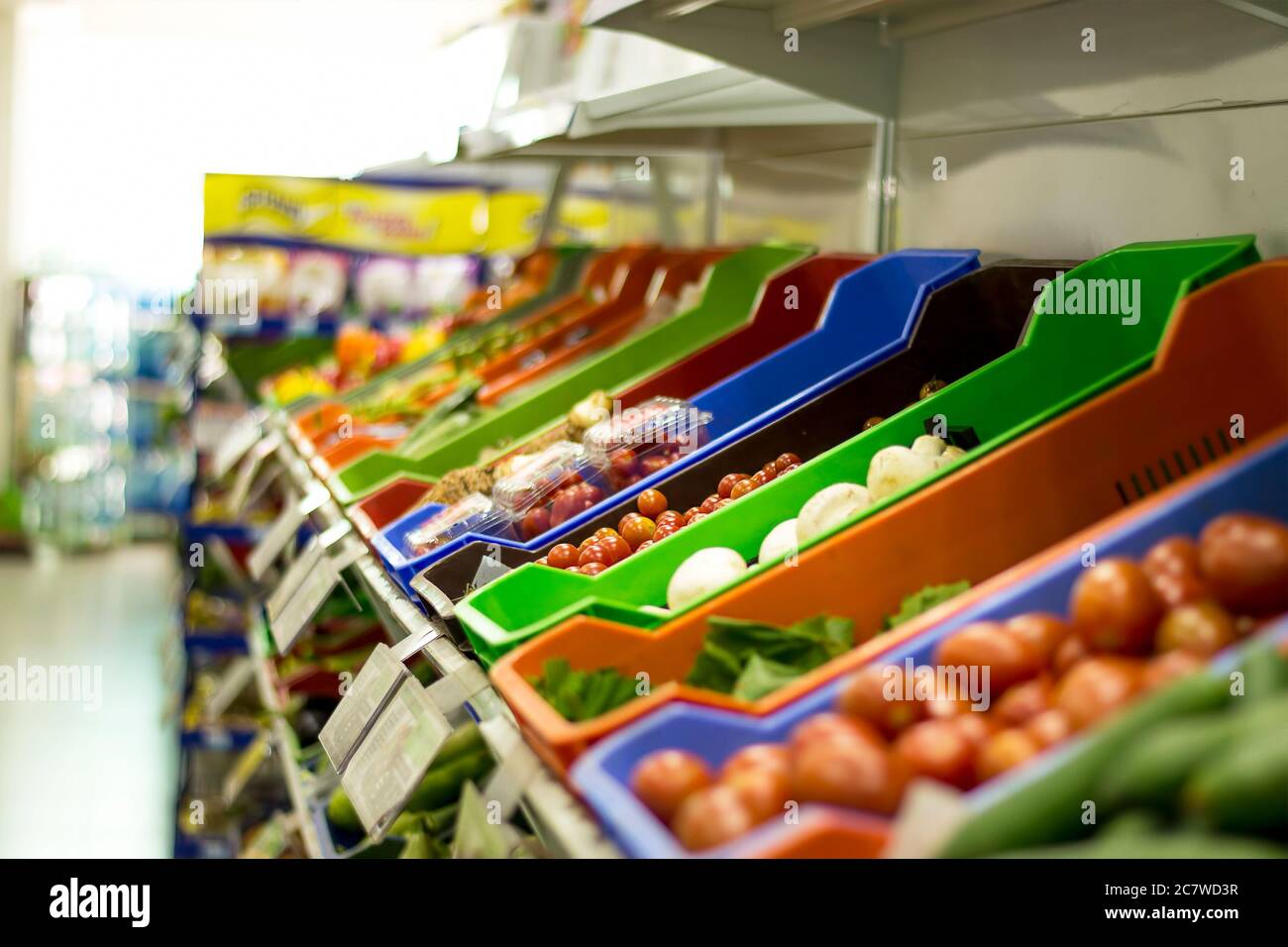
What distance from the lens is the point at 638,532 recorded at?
6.92 feet

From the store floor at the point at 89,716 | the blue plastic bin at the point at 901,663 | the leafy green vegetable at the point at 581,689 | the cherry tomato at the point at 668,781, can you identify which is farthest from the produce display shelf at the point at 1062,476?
the store floor at the point at 89,716

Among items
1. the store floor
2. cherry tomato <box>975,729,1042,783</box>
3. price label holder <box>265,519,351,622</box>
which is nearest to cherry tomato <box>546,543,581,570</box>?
price label holder <box>265,519,351,622</box>

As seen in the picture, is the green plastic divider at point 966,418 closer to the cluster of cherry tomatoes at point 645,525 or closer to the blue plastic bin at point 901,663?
the cluster of cherry tomatoes at point 645,525

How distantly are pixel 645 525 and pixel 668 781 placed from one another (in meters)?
0.98

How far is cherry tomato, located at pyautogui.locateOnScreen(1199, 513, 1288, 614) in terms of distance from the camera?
117cm

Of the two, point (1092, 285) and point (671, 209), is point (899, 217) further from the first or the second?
point (671, 209)

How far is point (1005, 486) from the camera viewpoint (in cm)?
164

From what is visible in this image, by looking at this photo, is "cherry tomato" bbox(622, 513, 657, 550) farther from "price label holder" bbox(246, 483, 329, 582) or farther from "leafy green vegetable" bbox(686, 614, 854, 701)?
"price label holder" bbox(246, 483, 329, 582)

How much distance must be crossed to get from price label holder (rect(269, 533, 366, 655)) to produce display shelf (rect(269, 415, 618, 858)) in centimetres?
6

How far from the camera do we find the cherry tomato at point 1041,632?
1245mm

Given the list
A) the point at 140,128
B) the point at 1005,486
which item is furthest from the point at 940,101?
the point at 140,128

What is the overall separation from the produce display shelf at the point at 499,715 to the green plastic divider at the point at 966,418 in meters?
0.08

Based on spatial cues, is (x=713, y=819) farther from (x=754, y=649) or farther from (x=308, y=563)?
(x=308, y=563)
